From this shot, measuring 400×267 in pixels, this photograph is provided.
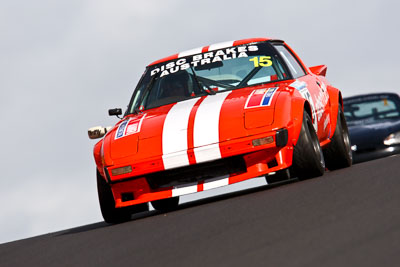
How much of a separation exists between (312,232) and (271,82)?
3973mm

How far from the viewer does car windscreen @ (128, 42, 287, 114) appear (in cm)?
821

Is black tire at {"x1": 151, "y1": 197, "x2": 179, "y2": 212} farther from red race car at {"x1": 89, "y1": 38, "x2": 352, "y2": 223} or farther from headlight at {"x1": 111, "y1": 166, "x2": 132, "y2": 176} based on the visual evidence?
headlight at {"x1": 111, "y1": 166, "x2": 132, "y2": 176}

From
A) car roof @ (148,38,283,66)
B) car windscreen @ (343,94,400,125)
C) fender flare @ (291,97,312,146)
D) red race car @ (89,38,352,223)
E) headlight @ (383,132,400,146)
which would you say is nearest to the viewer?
red race car @ (89,38,352,223)

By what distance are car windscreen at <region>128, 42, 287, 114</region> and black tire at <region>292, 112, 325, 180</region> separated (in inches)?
A: 37.2

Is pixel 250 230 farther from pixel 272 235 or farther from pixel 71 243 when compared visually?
pixel 71 243

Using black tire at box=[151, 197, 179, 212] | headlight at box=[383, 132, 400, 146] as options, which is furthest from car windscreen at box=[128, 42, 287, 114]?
headlight at box=[383, 132, 400, 146]

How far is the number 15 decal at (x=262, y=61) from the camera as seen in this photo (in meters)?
8.29

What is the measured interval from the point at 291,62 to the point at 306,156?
188 cm

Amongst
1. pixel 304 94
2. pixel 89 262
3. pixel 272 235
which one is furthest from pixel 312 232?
pixel 304 94

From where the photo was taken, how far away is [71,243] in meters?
6.16

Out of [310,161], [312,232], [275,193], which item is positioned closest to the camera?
[312,232]

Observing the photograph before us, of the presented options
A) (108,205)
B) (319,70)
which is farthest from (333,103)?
(108,205)

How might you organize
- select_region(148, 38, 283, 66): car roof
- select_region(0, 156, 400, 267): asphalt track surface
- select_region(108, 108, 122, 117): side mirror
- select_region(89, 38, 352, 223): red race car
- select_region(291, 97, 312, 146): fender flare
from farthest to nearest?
select_region(108, 108, 122, 117): side mirror → select_region(148, 38, 283, 66): car roof → select_region(291, 97, 312, 146): fender flare → select_region(89, 38, 352, 223): red race car → select_region(0, 156, 400, 267): asphalt track surface

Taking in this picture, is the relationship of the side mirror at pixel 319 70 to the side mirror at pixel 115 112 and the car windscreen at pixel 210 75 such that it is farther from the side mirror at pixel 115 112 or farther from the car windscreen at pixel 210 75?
the side mirror at pixel 115 112
